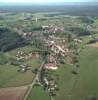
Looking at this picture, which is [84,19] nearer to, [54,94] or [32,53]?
[32,53]

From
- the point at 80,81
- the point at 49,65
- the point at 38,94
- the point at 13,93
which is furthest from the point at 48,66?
the point at 13,93

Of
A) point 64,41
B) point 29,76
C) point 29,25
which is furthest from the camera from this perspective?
point 29,25

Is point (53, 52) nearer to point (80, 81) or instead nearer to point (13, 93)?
point (80, 81)

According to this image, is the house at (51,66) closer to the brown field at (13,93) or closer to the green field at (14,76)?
the green field at (14,76)

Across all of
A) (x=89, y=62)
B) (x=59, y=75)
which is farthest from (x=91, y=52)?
(x=59, y=75)

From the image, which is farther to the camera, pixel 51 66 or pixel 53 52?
pixel 53 52

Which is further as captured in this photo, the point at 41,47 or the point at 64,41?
the point at 64,41

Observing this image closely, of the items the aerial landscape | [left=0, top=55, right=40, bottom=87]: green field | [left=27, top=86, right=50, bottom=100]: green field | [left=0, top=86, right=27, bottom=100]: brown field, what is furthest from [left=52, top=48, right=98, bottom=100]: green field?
[left=0, top=86, right=27, bottom=100]: brown field

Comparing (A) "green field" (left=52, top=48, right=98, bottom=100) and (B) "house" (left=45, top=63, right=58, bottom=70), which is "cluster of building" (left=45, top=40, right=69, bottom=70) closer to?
(B) "house" (left=45, top=63, right=58, bottom=70)

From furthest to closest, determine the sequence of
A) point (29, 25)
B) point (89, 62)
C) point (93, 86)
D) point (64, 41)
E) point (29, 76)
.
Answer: point (29, 25), point (64, 41), point (89, 62), point (29, 76), point (93, 86)
